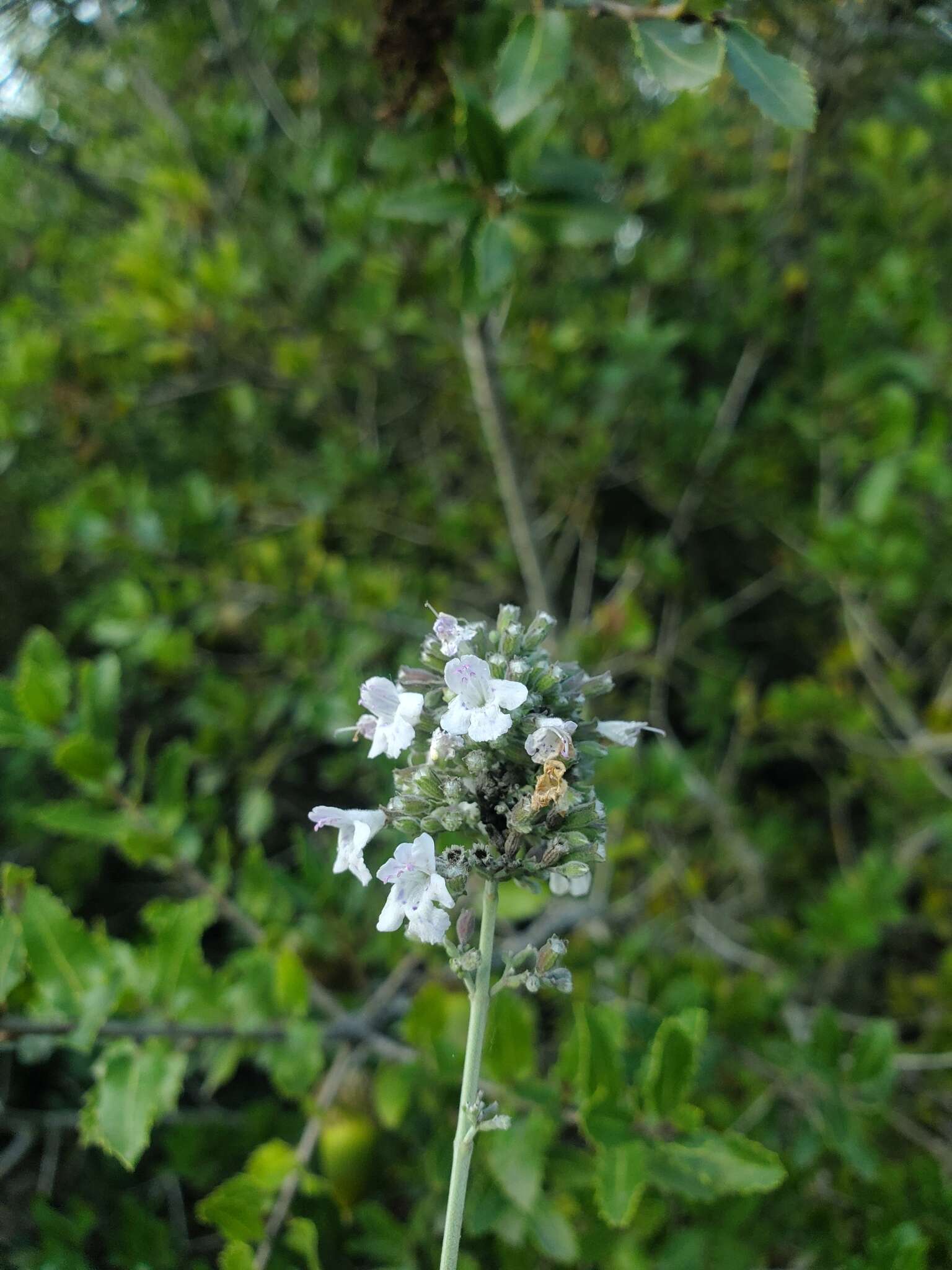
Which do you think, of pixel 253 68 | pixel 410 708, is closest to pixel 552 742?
pixel 410 708

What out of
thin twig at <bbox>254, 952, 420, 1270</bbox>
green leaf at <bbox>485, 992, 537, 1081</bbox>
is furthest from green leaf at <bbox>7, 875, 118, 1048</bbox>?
green leaf at <bbox>485, 992, 537, 1081</bbox>

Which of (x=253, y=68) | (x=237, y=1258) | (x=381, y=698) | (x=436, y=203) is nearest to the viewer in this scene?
(x=381, y=698)

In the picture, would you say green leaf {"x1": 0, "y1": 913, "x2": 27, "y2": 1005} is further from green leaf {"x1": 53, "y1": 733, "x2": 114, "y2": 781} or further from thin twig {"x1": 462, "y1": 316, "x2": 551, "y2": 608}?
thin twig {"x1": 462, "y1": 316, "x2": 551, "y2": 608}

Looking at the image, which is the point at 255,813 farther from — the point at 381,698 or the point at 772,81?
the point at 772,81

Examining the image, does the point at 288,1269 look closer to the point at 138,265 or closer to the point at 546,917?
the point at 546,917

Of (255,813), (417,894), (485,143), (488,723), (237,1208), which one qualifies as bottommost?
(255,813)

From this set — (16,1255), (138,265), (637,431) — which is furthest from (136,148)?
(16,1255)
